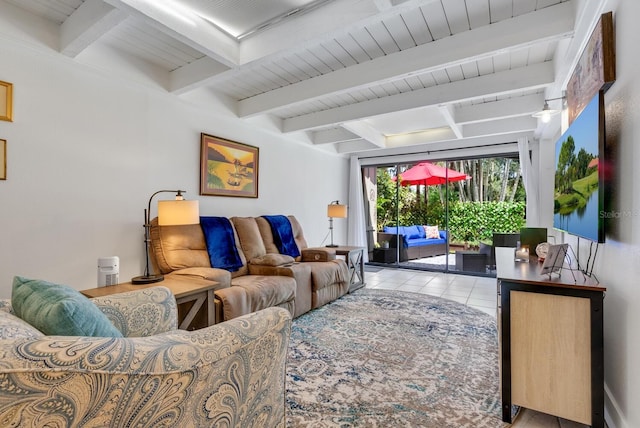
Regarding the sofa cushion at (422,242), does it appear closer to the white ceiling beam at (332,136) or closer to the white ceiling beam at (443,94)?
the white ceiling beam at (332,136)

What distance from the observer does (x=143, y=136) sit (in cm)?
296

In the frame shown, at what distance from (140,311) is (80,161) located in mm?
1723

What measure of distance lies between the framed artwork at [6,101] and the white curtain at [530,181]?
592 centimetres

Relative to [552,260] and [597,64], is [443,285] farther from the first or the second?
[597,64]

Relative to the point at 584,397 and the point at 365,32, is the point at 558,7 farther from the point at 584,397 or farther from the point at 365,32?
the point at 584,397

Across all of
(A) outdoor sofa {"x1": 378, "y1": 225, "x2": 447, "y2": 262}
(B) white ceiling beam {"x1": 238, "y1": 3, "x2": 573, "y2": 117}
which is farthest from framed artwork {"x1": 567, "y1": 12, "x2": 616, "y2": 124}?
(A) outdoor sofa {"x1": 378, "y1": 225, "x2": 447, "y2": 262}

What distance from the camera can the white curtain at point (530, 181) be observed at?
189 inches

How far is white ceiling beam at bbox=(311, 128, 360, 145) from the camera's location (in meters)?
5.12

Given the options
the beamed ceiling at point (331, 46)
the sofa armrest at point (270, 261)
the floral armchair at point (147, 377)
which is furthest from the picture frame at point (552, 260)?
the sofa armrest at point (270, 261)

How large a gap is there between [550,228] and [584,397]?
149 inches

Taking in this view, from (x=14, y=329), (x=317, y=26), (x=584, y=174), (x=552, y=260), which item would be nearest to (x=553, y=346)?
(x=552, y=260)

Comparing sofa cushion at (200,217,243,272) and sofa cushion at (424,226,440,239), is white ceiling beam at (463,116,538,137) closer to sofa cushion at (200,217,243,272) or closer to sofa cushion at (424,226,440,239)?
sofa cushion at (424,226,440,239)

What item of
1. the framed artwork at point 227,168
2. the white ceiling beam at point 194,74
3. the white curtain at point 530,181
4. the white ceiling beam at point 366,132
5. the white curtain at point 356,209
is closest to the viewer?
the white ceiling beam at point 194,74

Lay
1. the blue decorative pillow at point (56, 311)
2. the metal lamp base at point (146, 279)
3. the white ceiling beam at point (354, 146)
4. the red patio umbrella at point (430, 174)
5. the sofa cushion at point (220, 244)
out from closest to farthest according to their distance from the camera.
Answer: the blue decorative pillow at point (56, 311)
the metal lamp base at point (146, 279)
the sofa cushion at point (220, 244)
the white ceiling beam at point (354, 146)
the red patio umbrella at point (430, 174)
